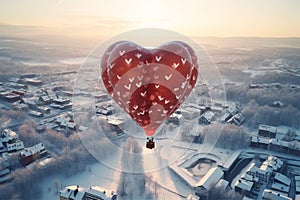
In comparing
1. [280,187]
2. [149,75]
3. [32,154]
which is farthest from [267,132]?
[32,154]

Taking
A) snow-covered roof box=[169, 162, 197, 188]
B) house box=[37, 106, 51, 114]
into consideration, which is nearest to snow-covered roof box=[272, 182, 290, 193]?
snow-covered roof box=[169, 162, 197, 188]

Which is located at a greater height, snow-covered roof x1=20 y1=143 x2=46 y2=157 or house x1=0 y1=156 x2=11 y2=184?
snow-covered roof x1=20 y1=143 x2=46 y2=157

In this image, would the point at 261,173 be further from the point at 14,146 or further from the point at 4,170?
the point at 14,146

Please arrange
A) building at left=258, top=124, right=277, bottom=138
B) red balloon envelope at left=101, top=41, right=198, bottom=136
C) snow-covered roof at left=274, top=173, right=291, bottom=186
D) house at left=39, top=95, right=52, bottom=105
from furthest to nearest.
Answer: house at left=39, top=95, right=52, bottom=105 < building at left=258, top=124, right=277, bottom=138 < snow-covered roof at left=274, top=173, right=291, bottom=186 < red balloon envelope at left=101, top=41, right=198, bottom=136

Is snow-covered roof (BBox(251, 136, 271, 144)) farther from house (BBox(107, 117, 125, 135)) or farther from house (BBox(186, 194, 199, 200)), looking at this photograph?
house (BBox(107, 117, 125, 135))

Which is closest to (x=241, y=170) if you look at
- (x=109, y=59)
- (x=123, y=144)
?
(x=123, y=144)

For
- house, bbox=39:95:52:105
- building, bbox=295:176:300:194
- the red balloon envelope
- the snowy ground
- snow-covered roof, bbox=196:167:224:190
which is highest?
the red balloon envelope
